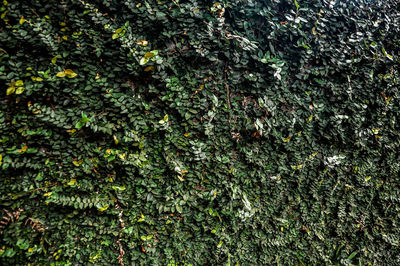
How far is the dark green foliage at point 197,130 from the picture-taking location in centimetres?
151

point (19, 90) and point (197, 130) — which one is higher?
point (19, 90)

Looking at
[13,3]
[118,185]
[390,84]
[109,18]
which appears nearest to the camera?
[13,3]

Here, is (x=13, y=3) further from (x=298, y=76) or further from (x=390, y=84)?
(x=390, y=84)

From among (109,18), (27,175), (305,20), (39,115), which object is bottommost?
(27,175)

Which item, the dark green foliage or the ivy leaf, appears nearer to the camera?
the ivy leaf

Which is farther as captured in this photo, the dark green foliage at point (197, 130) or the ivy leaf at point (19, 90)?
the dark green foliage at point (197, 130)

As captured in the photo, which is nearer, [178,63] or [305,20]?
[178,63]

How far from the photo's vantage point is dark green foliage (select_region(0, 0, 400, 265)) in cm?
151

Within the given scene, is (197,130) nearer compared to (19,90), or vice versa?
(19,90)

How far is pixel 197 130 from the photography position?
1919 mm

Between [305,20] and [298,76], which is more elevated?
[305,20]

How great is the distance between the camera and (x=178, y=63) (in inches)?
71.1

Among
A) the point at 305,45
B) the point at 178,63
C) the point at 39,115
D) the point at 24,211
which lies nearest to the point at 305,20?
the point at 305,45

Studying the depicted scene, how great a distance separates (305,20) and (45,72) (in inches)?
88.2
